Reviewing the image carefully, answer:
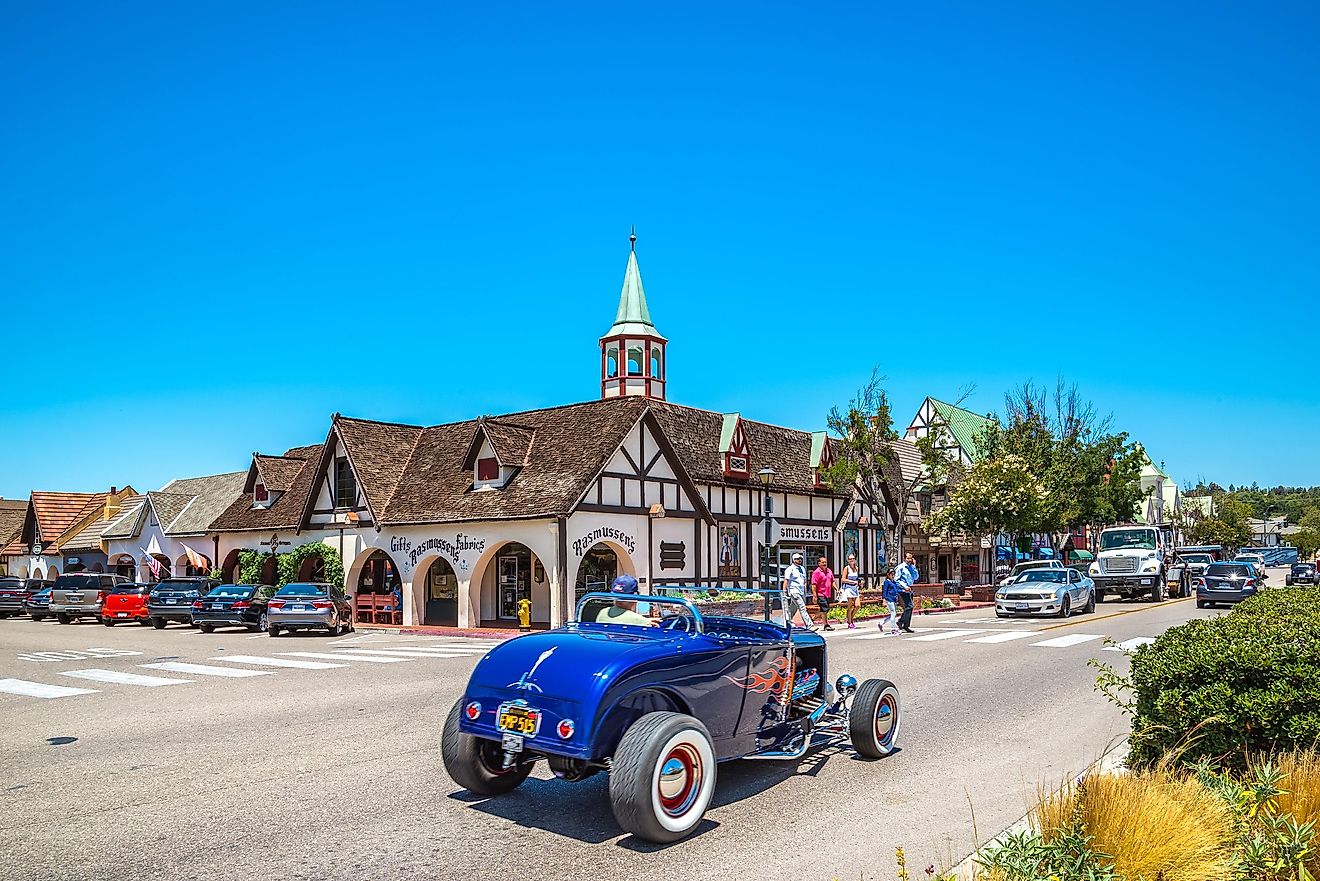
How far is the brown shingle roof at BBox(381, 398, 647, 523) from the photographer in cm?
2936

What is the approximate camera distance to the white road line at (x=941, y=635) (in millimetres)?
22641

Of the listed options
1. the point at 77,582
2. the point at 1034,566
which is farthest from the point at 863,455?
the point at 77,582

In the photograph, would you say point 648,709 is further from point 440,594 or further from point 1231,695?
point 440,594

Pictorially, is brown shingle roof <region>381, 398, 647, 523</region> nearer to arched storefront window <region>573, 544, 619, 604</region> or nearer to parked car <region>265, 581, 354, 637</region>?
arched storefront window <region>573, 544, 619, 604</region>

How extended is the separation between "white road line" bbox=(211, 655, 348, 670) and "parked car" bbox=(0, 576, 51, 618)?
23.7m

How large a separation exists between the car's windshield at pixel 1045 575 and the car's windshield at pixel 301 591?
65.5 ft

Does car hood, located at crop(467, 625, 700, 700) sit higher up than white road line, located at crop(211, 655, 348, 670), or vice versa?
car hood, located at crop(467, 625, 700, 700)

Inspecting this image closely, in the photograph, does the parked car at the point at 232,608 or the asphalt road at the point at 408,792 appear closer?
the asphalt road at the point at 408,792

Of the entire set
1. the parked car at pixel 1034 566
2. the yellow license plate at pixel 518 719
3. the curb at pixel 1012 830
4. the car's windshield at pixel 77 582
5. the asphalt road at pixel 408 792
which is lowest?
the asphalt road at pixel 408 792

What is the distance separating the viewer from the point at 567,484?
2923 centimetres

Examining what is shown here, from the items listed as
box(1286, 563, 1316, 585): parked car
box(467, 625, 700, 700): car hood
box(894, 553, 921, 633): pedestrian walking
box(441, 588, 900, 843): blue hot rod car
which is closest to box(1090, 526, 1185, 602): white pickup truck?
box(1286, 563, 1316, 585): parked car

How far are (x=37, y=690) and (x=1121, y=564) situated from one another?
36.2 metres

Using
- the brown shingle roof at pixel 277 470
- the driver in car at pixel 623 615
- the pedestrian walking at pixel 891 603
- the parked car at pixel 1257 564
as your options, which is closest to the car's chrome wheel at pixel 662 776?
the driver in car at pixel 623 615

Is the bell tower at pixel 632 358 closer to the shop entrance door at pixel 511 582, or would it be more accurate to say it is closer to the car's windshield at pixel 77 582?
the shop entrance door at pixel 511 582
